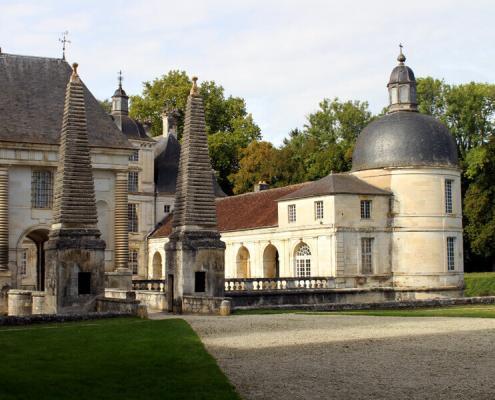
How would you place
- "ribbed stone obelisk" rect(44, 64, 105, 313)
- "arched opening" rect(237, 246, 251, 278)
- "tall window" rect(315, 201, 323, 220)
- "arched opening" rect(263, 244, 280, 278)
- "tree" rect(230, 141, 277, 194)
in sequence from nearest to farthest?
"ribbed stone obelisk" rect(44, 64, 105, 313)
"tall window" rect(315, 201, 323, 220)
"arched opening" rect(263, 244, 280, 278)
"arched opening" rect(237, 246, 251, 278)
"tree" rect(230, 141, 277, 194)

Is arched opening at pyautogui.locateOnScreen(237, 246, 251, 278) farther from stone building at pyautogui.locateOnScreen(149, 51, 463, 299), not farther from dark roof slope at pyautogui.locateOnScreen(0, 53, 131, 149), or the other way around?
dark roof slope at pyautogui.locateOnScreen(0, 53, 131, 149)

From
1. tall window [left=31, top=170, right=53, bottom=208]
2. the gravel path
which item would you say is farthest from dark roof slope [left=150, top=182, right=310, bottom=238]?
the gravel path

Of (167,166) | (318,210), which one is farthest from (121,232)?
(167,166)

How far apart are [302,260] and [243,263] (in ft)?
22.3

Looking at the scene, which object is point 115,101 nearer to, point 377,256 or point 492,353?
point 377,256

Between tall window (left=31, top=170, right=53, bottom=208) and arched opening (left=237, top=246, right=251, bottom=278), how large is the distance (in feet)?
52.1

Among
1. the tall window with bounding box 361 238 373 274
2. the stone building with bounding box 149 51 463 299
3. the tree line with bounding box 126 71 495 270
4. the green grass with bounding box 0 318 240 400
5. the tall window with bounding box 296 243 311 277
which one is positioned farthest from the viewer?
the tree line with bounding box 126 71 495 270

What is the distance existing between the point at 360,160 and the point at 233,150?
826 inches

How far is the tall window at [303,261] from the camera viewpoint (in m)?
40.6

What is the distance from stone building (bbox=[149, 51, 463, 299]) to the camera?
3912cm

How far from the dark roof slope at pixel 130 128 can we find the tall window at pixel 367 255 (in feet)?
65.5

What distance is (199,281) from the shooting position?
2423 cm

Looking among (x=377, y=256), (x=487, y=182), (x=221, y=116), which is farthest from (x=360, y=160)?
(x=221, y=116)

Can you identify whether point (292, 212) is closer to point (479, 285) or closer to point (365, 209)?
point (365, 209)
